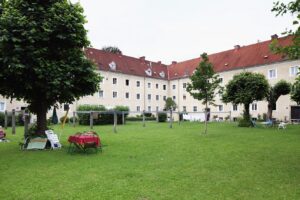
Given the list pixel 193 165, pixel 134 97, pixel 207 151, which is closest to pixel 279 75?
pixel 134 97

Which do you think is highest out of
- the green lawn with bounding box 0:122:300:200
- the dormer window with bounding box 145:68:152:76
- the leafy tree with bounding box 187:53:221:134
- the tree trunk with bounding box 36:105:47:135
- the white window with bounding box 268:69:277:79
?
the dormer window with bounding box 145:68:152:76

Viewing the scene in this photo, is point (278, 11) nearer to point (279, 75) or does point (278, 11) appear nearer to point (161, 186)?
point (161, 186)

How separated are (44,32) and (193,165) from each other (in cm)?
808

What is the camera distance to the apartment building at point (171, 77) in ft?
141

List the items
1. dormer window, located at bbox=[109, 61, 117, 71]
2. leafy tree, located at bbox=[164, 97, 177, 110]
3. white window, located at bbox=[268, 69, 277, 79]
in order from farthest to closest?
leafy tree, located at bbox=[164, 97, 177, 110]
dormer window, located at bbox=[109, 61, 117, 71]
white window, located at bbox=[268, 69, 277, 79]

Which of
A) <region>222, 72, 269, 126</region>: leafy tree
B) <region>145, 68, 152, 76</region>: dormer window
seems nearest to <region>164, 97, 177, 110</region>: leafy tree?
<region>145, 68, 152, 76</region>: dormer window

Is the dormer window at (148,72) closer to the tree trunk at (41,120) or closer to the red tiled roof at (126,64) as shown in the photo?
the red tiled roof at (126,64)

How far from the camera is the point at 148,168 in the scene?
27.9 feet

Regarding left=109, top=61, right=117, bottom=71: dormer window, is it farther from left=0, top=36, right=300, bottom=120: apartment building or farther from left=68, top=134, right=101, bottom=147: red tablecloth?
left=68, top=134, right=101, bottom=147: red tablecloth

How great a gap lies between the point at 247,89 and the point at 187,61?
3460 cm

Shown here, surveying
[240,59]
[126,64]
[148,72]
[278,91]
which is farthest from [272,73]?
[126,64]

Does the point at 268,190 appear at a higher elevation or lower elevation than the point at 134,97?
lower

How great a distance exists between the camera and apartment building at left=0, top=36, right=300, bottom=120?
141 ft

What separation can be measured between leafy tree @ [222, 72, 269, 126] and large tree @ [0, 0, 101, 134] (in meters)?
17.7
